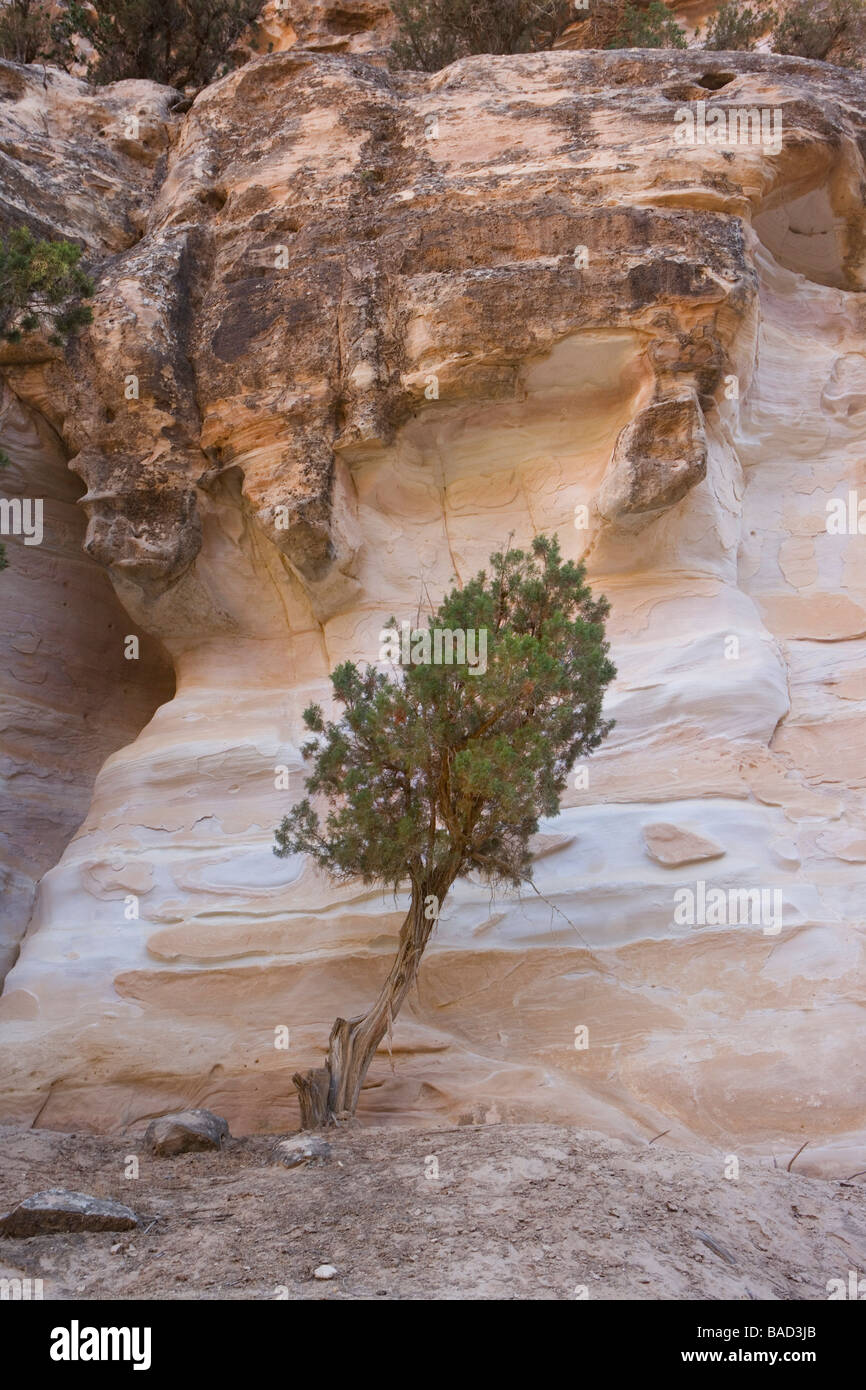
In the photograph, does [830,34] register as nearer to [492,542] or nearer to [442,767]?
[492,542]

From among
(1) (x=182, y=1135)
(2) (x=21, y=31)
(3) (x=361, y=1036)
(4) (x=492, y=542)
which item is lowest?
(1) (x=182, y=1135)

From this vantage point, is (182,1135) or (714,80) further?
(714,80)

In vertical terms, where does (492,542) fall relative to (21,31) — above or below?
below

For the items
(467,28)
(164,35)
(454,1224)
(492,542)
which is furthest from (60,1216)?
(164,35)

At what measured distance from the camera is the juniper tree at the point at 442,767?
30.0 feet

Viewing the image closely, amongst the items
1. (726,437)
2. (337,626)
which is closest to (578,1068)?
(337,626)

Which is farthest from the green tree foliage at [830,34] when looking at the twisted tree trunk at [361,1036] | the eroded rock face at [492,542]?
the twisted tree trunk at [361,1036]

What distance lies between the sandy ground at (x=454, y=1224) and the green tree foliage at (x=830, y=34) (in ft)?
58.5

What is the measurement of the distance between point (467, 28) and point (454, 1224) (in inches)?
771

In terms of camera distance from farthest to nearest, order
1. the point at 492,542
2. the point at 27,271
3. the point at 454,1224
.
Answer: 1. the point at 492,542
2. the point at 27,271
3. the point at 454,1224

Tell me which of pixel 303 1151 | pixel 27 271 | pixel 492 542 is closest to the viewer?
pixel 303 1151

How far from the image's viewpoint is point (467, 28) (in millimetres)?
20453

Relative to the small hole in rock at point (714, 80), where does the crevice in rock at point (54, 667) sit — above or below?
below

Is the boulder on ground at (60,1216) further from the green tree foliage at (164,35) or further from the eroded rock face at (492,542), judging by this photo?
the green tree foliage at (164,35)
